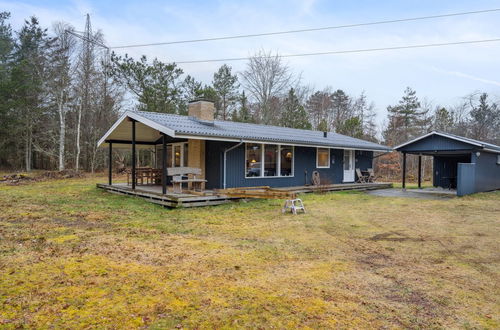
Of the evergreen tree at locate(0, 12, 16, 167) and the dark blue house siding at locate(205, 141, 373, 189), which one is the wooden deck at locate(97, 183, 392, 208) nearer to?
the dark blue house siding at locate(205, 141, 373, 189)

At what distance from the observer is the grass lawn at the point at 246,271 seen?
295 centimetres

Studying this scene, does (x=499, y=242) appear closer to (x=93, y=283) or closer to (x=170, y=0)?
(x=93, y=283)

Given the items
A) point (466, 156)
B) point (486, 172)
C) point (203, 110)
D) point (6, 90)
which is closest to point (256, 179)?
point (203, 110)

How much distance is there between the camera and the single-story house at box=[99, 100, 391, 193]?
420 inches

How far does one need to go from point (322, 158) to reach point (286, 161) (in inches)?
97.7

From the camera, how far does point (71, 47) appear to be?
2295 centimetres

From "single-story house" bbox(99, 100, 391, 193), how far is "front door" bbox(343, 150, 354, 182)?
759 mm

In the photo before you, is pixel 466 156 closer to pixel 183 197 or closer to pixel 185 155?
pixel 185 155

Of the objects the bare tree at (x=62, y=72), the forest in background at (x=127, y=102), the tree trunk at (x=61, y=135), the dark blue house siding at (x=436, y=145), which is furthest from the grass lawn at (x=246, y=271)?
the forest in background at (x=127, y=102)

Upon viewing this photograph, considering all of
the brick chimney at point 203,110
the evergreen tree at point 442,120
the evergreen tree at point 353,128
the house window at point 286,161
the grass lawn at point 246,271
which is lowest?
the grass lawn at point 246,271

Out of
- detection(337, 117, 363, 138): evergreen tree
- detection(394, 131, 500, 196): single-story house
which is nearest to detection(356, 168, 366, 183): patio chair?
→ detection(394, 131, 500, 196): single-story house

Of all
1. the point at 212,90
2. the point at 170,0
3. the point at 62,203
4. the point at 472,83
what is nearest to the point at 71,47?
the point at 212,90

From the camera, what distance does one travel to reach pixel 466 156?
16.1 meters

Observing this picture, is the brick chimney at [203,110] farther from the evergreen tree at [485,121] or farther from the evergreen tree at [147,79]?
the evergreen tree at [485,121]
